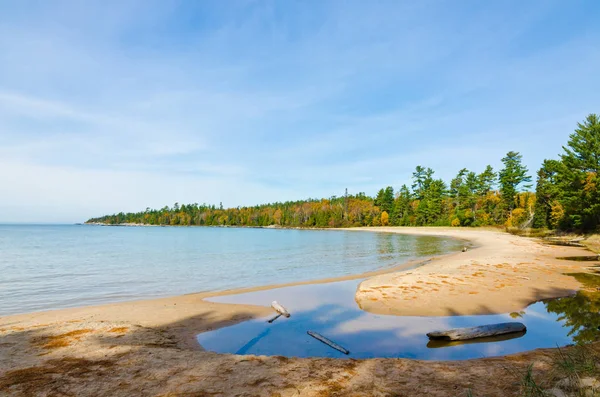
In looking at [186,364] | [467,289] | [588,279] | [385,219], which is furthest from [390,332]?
[385,219]

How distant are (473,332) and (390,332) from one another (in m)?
2.41

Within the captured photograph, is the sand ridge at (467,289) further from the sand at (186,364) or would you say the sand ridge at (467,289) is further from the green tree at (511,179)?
the green tree at (511,179)

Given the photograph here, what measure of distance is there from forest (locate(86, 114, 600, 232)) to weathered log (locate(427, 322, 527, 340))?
38.7 metres

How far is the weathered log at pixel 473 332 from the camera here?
29.7 ft

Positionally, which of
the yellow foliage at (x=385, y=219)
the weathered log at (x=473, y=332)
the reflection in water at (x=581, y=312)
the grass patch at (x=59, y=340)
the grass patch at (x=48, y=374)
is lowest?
the reflection in water at (x=581, y=312)

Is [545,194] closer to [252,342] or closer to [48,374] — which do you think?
[252,342]

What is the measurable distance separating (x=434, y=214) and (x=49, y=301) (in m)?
93.3

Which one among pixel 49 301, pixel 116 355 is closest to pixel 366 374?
pixel 116 355

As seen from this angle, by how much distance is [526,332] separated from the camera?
384 inches

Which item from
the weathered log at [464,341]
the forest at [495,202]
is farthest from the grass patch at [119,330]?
the forest at [495,202]

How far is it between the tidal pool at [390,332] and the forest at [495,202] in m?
35.5

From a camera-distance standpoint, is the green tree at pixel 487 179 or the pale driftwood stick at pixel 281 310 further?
the green tree at pixel 487 179

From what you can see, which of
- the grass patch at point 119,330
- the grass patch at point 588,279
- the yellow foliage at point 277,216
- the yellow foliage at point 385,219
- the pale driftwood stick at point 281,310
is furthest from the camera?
the yellow foliage at point 277,216

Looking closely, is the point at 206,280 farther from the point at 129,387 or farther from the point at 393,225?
the point at 393,225
